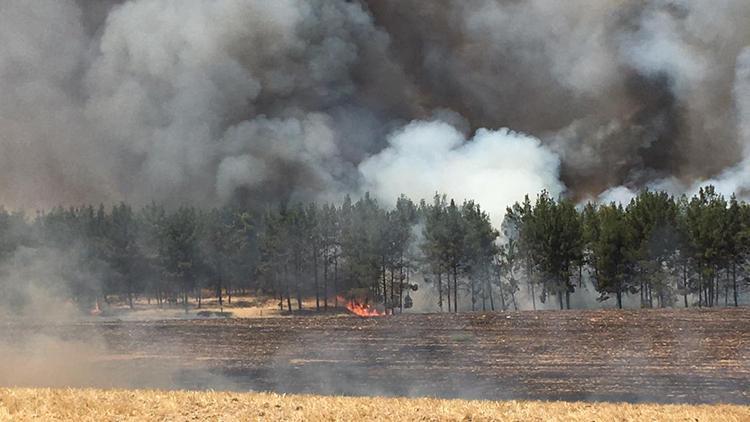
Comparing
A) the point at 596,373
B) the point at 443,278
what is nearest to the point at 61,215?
the point at 443,278

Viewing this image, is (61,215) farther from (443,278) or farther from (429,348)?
(429,348)

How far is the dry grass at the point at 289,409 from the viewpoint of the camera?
23.5 metres

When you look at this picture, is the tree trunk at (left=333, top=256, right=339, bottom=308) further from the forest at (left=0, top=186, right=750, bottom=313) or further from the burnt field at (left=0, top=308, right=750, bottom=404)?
the burnt field at (left=0, top=308, right=750, bottom=404)

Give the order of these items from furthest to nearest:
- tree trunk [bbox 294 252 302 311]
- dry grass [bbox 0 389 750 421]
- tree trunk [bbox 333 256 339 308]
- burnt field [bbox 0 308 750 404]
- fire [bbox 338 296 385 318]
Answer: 1. tree trunk [bbox 294 252 302 311]
2. tree trunk [bbox 333 256 339 308]
3. fire [bbox 338 296 385 318]
4. burnt field [bbox 0 308 750 404]
5. dry grass [bbox 0 389 750 421]

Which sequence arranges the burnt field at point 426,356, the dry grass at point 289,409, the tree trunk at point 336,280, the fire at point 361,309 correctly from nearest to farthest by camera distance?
the dry grass at point 289,409
the burnt field at point 426,356
the fire at point 361,309
the tree trunk at point 336,280

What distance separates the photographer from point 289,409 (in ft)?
80.7

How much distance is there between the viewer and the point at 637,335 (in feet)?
189

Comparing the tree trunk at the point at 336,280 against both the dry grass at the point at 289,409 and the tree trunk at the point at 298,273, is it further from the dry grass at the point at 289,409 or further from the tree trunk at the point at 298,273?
the dry grass at the point at 289,409

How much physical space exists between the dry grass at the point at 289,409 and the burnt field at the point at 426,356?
16.7ft

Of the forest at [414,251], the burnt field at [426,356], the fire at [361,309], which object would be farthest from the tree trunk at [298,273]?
the burnt field at [426,356]

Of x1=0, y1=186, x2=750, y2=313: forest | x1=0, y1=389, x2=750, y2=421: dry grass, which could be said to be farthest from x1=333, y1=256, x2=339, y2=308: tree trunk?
x1=0, y1=389, x2=750, y2=421: dry grass

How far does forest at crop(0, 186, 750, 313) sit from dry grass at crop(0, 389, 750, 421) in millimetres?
48778

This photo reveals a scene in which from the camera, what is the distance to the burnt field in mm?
34781

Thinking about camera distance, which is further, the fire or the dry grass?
the fire
